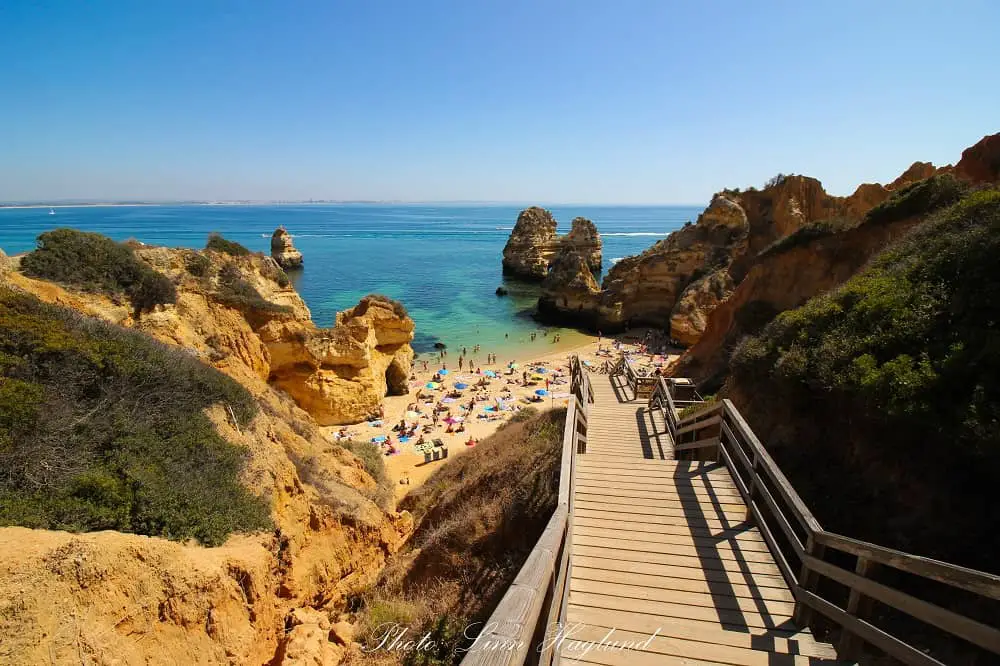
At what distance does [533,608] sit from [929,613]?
2.39 m

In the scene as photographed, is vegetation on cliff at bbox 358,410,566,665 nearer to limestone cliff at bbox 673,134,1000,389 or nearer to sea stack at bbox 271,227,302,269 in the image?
limestone cliff at bbox 673,134,1000,389

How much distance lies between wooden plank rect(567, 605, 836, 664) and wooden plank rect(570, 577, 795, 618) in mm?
232

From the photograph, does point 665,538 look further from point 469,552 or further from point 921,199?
point 921,199

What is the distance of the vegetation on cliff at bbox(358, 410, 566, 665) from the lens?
5.81 meters

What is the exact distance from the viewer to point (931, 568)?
2.76 meters

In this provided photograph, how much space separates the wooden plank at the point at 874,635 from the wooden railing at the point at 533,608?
6.40 ft

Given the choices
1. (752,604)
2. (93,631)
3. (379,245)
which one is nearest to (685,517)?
(752,604)

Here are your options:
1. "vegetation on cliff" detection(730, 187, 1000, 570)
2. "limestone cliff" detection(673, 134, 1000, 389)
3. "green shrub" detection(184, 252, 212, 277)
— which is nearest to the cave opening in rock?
"green shrub" detection(184, 252, 212, 277)

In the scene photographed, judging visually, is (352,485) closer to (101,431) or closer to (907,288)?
(101,431)

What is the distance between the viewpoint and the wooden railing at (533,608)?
2055 mm

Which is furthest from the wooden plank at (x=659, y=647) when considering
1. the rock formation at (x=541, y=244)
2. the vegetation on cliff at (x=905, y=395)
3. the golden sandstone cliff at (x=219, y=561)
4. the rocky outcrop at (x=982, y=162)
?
the rock formation at (x=541, y=244)

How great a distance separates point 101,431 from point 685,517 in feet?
23.3

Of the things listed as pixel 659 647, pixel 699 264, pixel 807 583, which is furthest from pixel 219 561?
pixel 699 264

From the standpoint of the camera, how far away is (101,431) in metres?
5.53
